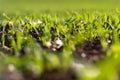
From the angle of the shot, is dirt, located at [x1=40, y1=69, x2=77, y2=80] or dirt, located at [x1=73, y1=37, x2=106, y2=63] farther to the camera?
dirt, located at [x1=73, y1=37, x2=106, y2=63]

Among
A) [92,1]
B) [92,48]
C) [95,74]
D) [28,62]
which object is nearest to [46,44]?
[92,48]

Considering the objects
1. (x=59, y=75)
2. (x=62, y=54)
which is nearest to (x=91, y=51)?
(x=62, y=54)

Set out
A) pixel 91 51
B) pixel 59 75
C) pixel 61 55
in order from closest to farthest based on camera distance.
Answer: pixel 59 75 < pixel 61 55 < pixel 91 51

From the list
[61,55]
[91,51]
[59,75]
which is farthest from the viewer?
[91,51]

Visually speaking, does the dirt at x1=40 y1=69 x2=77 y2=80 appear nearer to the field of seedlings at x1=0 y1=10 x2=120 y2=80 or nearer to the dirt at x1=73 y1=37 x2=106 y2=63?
the field of seedlings at x1=0 y1=10 x2=120 y2=80

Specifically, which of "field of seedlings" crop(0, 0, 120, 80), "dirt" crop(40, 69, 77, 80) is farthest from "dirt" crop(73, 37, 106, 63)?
"dirt" crop(40, 69, 77, 80)

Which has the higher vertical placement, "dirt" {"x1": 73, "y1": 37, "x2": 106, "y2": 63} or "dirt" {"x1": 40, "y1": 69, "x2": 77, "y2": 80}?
"dirt" {"x1": 73, "y1": 37, "x2": 106, "y2": 63}

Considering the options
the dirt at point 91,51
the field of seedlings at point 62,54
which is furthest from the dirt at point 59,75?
the dirt at point 91,51

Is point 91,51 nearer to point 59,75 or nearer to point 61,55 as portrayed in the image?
point 61,55

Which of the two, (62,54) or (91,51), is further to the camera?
(91,51)

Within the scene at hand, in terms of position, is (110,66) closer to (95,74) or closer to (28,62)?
(95,74)
